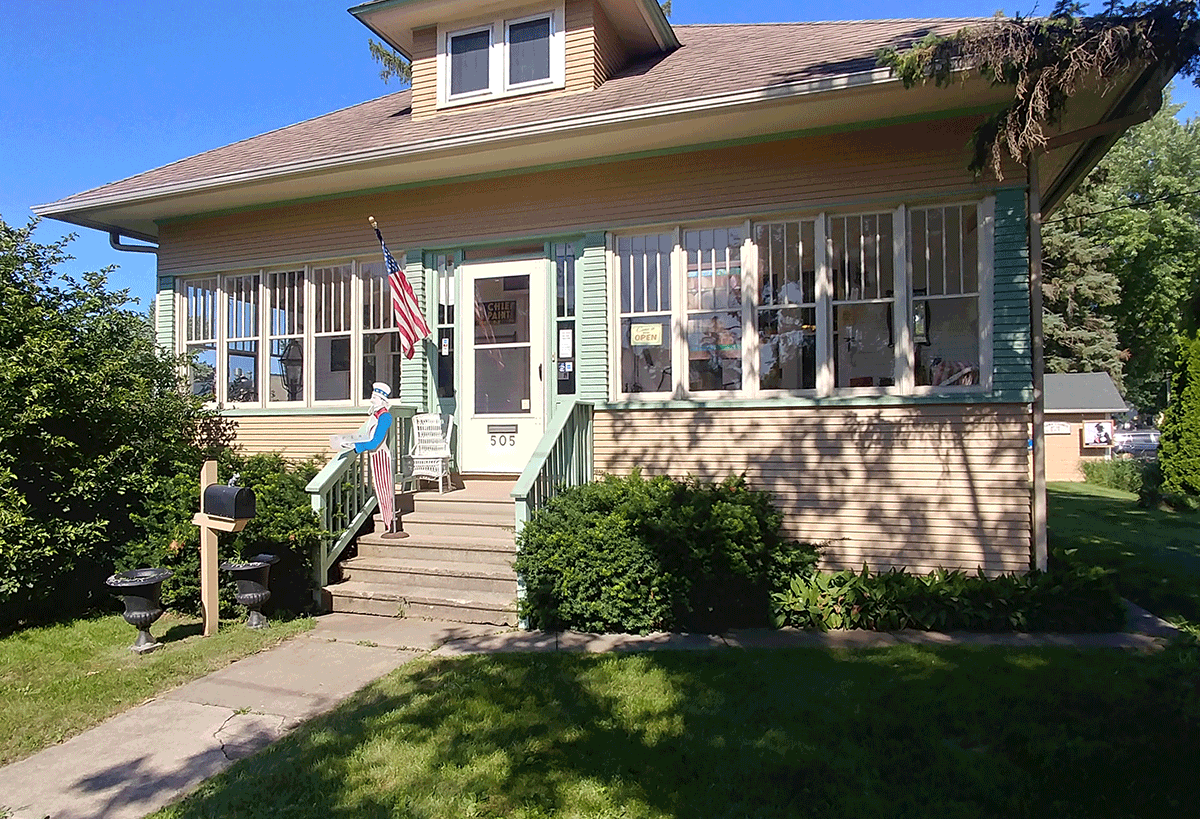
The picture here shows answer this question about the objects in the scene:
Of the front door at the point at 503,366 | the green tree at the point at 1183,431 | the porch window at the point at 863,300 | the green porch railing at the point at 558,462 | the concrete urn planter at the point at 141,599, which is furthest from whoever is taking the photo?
the green tree at the point at 1183,431

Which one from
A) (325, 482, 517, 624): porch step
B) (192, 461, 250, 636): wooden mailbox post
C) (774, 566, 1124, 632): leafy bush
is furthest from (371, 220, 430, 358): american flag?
(774, 566, 1124, 632): leafy bush

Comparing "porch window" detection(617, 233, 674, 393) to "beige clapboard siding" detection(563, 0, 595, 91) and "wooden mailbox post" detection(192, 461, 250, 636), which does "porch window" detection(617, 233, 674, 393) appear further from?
"wooden mailbox post" detection(192, 461, 250, 636)

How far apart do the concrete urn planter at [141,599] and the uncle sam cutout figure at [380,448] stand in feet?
6.21

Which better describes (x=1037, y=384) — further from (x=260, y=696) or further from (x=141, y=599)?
(x=141, y=599)

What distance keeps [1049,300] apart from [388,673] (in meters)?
29.4

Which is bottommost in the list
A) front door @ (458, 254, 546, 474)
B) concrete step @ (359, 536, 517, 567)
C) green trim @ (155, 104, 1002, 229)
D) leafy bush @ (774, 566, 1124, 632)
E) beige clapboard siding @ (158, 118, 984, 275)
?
leafy bush @ (774, 566, 1124, 632)

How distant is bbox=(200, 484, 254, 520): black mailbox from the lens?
5.45 meters

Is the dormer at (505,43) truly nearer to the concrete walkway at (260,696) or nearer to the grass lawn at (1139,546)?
the concrete walkway at (260,696)

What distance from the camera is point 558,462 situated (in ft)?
21.6

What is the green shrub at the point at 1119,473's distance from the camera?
57.0ft

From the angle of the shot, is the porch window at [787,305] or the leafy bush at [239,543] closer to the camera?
the leafy bush at [239,543]

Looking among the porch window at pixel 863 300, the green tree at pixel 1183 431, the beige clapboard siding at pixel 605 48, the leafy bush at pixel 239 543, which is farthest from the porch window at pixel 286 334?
the green tree at pixel 1183 431

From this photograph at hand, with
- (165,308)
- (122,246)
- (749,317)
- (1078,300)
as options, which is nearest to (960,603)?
(749,317)

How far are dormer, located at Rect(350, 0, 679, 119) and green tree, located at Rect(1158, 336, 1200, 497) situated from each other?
12.5 metres
